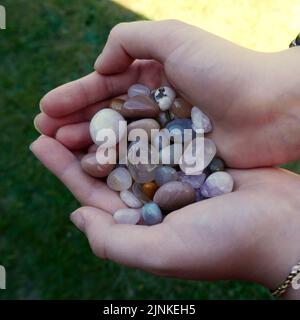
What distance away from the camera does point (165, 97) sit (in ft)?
4.14

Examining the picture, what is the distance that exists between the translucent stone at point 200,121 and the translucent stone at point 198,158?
1.2 inches

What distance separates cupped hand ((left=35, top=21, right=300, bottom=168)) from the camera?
1165 mm

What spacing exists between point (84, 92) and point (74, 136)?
110 mm

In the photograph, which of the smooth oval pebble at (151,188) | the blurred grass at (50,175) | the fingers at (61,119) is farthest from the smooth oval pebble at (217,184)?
the blurred grass at (50,175)

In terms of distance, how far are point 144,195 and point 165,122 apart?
19 centimetres

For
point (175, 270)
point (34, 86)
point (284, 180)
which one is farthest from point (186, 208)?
point (34, 86)

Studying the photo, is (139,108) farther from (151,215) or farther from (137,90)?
(151,215)

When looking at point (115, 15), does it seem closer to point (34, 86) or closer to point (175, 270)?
point (34, 86)

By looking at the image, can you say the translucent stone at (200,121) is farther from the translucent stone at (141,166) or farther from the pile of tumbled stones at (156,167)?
the translucent stone at (141,166)

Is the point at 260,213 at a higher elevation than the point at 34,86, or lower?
higher

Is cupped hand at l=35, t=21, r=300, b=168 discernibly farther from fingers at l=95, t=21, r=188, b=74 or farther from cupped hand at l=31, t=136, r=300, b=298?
cupped hand at l=31, t=136, r=300, b=298

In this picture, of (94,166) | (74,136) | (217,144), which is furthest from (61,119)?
(217,144)

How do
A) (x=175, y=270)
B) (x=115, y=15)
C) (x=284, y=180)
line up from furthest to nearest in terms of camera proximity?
(x=115, y=15)
(x=284, y=180)
(x=175, y=270)

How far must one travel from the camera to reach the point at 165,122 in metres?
1.29
